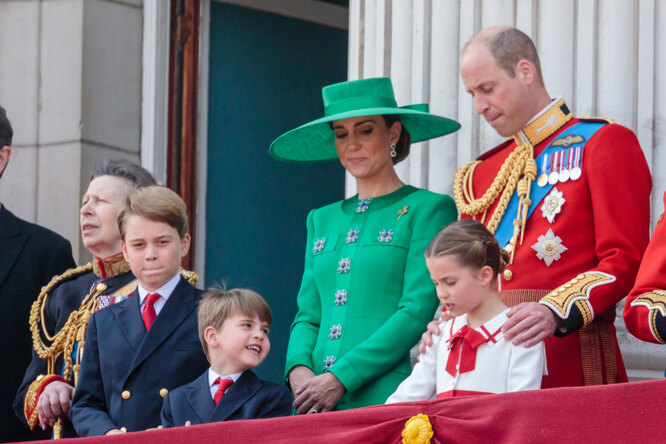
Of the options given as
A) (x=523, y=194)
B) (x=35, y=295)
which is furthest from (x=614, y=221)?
(x=35, y=295)

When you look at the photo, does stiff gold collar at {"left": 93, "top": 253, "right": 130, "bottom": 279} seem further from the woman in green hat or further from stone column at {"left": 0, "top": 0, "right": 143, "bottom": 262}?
stone column at {"left": 0, "top": 0, "right": 143, "bottom": 262}

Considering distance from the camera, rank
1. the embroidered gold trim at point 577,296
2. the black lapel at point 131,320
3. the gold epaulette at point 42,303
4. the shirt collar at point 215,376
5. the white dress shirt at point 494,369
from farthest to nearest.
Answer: the gold epaulette at point 42,303
the black lapel at point 131,320
the shirt collar at point 215,376
the embroidered gold trim at point 577,296
the white dress shirt at point 494,369

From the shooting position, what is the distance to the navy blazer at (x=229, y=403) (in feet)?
13.0

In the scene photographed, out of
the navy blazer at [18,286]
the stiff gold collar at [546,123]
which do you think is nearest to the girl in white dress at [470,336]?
the stiff gold collar at [546,123]

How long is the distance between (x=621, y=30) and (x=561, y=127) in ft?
2.53

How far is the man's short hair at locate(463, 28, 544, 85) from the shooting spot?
411 cm

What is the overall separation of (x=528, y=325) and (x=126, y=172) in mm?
1903

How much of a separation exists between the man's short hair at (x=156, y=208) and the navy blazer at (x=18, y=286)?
3.15 feet

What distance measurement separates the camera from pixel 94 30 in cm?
669

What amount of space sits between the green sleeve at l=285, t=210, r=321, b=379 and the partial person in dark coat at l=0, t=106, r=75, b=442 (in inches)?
49.3

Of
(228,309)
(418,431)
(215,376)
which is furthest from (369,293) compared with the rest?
(418,431)

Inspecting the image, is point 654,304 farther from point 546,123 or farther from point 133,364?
point 133,364

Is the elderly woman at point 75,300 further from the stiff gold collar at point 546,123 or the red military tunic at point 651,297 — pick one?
the red military tunic at point 651,297

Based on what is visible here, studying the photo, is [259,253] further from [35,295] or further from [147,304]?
[147,304]
